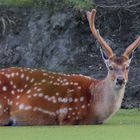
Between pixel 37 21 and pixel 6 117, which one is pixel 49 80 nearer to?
pixel 6 117

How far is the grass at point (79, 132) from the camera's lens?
7.46 meters

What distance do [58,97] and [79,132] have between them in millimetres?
1211

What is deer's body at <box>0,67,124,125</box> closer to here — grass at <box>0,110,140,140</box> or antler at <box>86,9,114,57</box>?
grass at <box>0,110,140,140</box>

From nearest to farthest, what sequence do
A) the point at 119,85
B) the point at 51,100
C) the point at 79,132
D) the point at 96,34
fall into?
the point at 79,132, the point at 119,85, the point at 51,100, the point at 96,34

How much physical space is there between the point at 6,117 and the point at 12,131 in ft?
3.04

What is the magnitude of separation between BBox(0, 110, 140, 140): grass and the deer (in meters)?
0.27

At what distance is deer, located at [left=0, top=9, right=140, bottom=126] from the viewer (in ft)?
29.7

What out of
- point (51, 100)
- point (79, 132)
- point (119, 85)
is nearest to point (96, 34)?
point (119, 85)

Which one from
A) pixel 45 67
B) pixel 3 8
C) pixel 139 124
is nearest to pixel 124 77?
pixel 139 124

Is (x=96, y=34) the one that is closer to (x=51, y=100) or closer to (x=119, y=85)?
(x=119, y=85)

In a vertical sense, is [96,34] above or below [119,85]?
above

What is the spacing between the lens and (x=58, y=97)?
911 cm

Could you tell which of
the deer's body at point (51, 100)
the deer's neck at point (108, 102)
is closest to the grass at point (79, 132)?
the deer's neck at point (108, 102)

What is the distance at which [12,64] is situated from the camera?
13.5 metres
